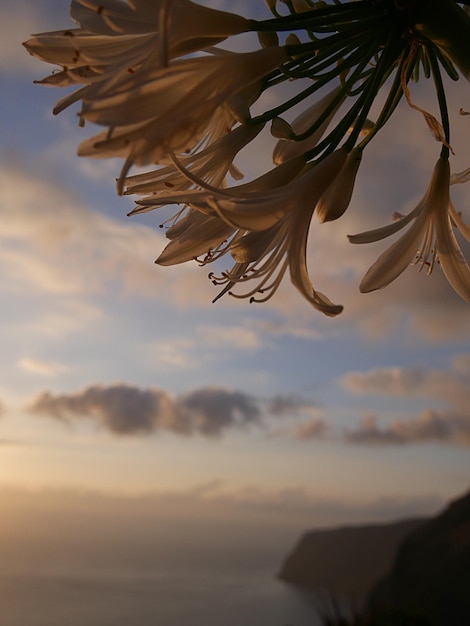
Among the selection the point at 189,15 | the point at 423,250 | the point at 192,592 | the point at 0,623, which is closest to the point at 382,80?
the point at 189,15

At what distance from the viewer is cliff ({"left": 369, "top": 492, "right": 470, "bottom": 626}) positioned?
3341 centimetres

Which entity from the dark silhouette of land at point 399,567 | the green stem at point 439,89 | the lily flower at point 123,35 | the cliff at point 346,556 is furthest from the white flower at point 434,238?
the cliff at point 346,556

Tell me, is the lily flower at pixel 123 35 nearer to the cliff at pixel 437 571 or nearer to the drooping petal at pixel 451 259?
the drooping petal at pixel 451 259

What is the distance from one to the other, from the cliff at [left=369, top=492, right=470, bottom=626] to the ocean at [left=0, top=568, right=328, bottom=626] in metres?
21.9

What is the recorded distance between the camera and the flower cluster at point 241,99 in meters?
1.11

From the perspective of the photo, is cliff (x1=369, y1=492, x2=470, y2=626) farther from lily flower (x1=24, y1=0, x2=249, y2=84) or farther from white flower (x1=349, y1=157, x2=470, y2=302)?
lily flower (x1=24, y1=0, x2=249, y2=84)

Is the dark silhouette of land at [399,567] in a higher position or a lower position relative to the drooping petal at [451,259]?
A: lower

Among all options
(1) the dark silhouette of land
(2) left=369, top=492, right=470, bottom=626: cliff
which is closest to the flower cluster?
(1) the dark silhouette of land

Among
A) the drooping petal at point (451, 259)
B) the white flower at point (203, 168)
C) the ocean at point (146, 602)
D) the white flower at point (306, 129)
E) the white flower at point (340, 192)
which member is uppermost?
the white flower at point (306, 129)

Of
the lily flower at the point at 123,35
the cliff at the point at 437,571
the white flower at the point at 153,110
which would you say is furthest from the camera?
the cliff at the point at 437,571

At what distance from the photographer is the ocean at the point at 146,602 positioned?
6956 cm

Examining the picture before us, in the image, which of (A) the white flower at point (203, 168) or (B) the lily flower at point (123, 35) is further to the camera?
(A) the white flower at point (203, 168)

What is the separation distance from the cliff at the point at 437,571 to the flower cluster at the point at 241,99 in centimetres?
3476

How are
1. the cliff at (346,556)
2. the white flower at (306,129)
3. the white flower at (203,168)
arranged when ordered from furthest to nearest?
the cliff at (346,556), the white flower at (306,129), the white flower at (203,168)
